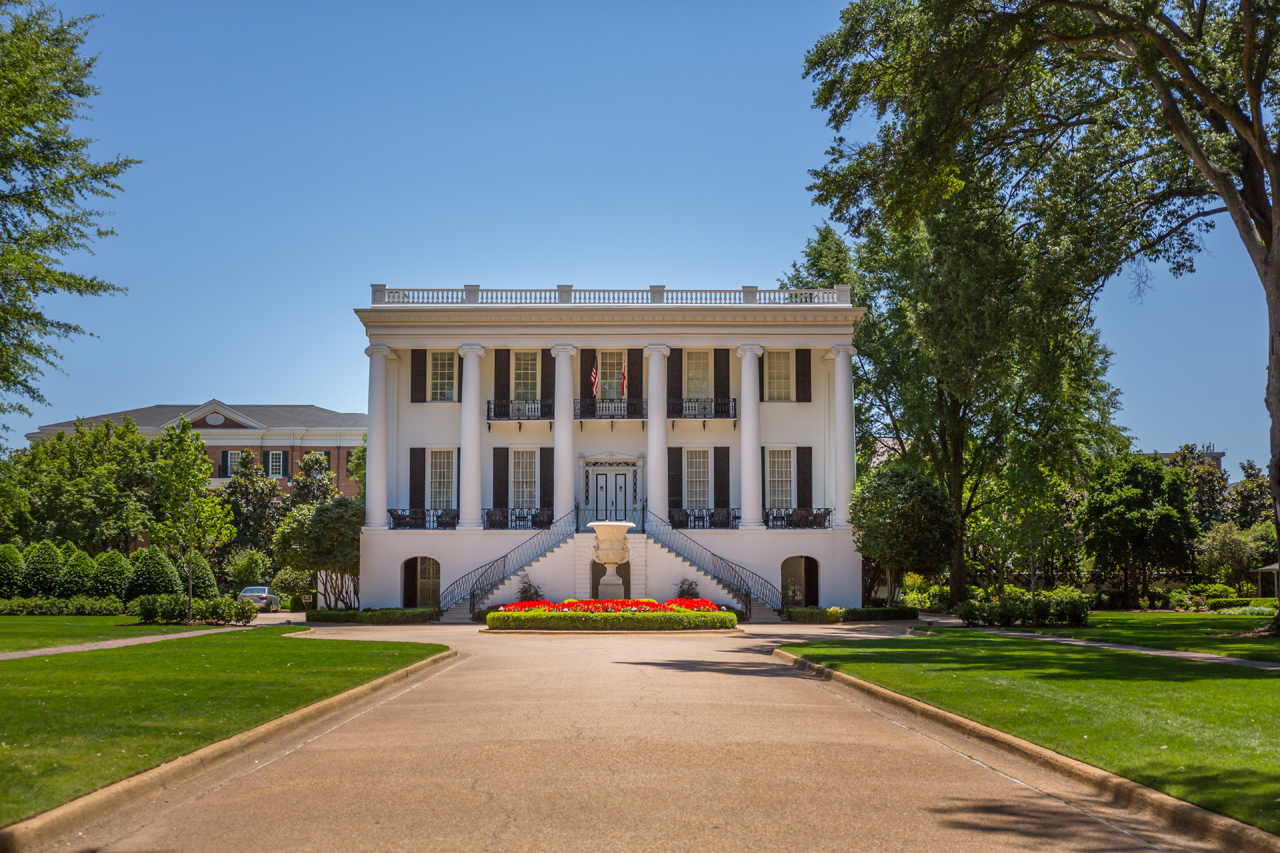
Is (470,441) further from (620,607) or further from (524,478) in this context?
(620,607)

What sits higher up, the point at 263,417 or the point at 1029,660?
the point at 263,417

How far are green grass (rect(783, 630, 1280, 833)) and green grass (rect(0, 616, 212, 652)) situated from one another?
15.2 meters

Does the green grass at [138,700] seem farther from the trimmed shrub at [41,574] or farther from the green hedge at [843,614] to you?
the trimmed shrub at [41,574]

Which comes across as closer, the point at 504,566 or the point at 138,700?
the point at 138,700

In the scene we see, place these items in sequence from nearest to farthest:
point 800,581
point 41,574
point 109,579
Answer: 1. point 41,574
2. point 109,579
3. point 800,581

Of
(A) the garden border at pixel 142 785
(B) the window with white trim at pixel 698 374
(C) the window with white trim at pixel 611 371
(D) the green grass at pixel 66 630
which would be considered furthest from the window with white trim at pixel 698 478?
(A) the garden border at pixel 142 785

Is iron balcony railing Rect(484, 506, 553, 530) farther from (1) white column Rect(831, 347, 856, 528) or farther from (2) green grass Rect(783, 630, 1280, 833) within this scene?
(2) green grass Rect(783, 630, 1280, 833)

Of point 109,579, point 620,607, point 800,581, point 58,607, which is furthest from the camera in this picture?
point 800,581

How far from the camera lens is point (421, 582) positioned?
40.0 metres

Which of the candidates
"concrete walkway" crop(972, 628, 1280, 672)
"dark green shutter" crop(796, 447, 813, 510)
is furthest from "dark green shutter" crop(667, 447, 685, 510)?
"concrete walkway" crop(972, 628, 1280, 672)

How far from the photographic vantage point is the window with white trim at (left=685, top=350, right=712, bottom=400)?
41.1 meters

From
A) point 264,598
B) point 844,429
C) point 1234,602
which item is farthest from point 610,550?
point 1234,602

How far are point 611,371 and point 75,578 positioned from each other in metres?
21.2

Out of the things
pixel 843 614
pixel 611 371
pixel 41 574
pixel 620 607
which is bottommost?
A: pixel 843 614
